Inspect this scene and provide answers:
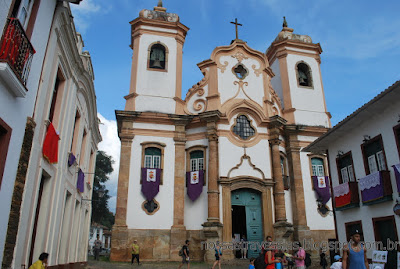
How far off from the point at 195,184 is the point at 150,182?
2.52 metres

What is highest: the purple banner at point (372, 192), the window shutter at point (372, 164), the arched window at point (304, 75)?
the arched window at point (304, 75)

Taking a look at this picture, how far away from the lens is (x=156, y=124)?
2031 centimetres

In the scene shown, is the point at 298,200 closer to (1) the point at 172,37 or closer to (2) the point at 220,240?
(2) the point at 220,240

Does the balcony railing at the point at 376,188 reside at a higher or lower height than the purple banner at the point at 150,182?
lower

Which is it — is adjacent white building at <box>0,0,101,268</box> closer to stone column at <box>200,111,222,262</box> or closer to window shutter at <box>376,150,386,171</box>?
stone column at <box>200,111,222,262</box>

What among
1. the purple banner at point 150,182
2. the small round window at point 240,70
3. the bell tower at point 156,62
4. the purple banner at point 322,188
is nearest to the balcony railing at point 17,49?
the purple banner at point 150,182

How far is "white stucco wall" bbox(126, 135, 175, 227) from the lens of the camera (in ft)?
60.1

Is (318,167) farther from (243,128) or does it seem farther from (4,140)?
(4,140)

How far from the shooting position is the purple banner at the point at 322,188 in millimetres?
20859

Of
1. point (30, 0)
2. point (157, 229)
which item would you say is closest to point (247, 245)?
point (157, 229)

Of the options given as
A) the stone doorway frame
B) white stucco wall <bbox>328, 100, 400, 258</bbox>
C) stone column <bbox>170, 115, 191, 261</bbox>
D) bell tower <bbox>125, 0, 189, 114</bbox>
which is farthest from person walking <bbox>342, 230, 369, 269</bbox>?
bell tower <bbox>125, 0, 189, 114</bbox>

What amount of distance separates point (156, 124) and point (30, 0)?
1343 cm

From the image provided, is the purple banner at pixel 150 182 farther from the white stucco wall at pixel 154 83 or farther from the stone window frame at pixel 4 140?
the stone window frame at pixel 4 140

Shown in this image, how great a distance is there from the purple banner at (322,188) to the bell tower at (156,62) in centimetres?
954
